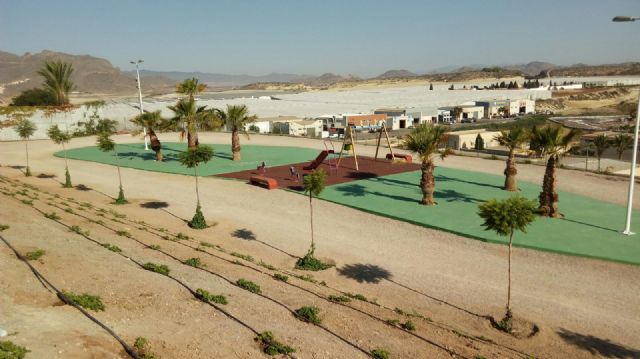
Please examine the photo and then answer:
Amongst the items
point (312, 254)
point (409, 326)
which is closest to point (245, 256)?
point (312, 254)

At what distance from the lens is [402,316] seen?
43.1 feet

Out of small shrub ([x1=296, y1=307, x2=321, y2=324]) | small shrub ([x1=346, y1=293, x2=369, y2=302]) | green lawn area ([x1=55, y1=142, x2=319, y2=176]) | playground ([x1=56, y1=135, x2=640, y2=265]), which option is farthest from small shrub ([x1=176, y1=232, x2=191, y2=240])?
green lawn area ([x1=55, y1=142, x2=319, y2=176])

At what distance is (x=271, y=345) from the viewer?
1055cm

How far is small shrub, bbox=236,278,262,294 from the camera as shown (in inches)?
545

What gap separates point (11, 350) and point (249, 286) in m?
6.48

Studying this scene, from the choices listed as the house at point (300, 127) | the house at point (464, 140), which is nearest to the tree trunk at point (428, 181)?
the house at point (464, 140)

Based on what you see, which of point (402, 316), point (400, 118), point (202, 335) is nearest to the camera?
point (202, 335)

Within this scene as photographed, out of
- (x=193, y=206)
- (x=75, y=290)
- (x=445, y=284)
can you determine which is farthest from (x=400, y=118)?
(x=75, y=290)

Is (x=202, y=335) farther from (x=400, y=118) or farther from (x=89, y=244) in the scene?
(x=400, y=118)

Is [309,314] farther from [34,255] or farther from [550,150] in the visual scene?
[550,150]

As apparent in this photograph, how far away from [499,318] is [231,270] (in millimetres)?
8693

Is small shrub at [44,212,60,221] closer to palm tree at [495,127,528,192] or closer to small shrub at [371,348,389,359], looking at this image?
small shrub at [371,348,389,359]

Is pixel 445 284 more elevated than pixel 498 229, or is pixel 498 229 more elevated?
pixel 498 229

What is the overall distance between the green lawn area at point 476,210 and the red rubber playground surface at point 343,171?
1383mm
